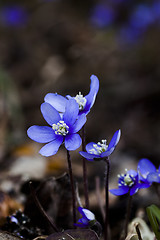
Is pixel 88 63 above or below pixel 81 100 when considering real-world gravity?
above

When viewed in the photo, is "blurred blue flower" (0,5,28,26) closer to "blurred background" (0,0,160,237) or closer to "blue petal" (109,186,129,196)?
"blurred background" (0,0,160,237)

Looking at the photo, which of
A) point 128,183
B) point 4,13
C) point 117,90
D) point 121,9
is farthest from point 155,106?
point 4,13

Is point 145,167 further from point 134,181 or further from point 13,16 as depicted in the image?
point 13,16

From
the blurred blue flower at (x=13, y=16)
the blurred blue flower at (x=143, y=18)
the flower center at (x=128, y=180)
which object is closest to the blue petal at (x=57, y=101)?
Answer: the flower center at (x=128, y=180)

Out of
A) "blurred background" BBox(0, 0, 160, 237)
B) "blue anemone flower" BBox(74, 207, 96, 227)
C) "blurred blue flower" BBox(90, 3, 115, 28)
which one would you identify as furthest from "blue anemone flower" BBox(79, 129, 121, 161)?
"blurred blue flower" BBox(90, 3, 115, 28)

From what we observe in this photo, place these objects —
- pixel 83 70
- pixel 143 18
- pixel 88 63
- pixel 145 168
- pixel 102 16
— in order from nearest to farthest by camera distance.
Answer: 1. pixel 145 168
2. pixel 83 70
3. pixel 88 63
4. pixel 143 18
5. pixel 102 16

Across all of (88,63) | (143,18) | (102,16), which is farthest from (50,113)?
(102,16)

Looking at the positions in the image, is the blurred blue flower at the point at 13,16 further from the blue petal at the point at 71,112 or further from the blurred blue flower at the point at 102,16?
the blue petal at the point at 71,112

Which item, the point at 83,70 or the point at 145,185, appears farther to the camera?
the point at 83,70

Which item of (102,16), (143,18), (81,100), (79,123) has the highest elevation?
(102,16)
